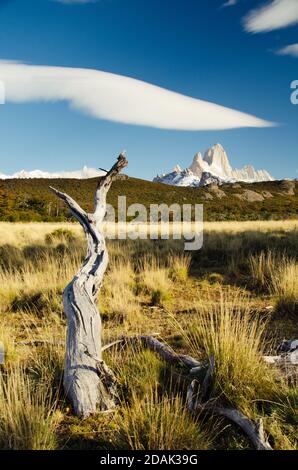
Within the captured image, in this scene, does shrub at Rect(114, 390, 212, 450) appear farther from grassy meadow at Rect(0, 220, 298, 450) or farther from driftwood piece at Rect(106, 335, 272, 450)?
driftwood piece at Rect(106, 335, 272, 450)

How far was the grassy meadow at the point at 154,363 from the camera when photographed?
279cm

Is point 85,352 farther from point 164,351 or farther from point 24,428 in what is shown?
point 164,351

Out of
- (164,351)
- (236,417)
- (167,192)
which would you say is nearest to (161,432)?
(236,417)

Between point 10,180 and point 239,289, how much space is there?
7774cm

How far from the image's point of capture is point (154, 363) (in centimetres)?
391

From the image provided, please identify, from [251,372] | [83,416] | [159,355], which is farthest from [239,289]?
[83,416]

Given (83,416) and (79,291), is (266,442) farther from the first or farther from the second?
(79,291)

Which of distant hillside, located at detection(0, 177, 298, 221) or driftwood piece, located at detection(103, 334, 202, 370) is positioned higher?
distant hillside, located at detection(0, 177, 298, 221)

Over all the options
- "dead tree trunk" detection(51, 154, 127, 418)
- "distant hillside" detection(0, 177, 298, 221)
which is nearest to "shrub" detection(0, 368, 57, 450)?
"dead tree trunk" detection(51, 154, 127, 418)

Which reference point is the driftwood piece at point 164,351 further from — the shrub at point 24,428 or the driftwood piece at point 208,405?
the shrub at point 24,428

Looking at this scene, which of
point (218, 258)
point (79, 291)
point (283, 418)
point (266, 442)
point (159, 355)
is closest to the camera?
point (266, 442)

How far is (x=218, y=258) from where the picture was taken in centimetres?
1147

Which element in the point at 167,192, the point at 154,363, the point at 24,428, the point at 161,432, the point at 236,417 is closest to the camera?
the point at 161,432

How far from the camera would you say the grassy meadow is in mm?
2795
